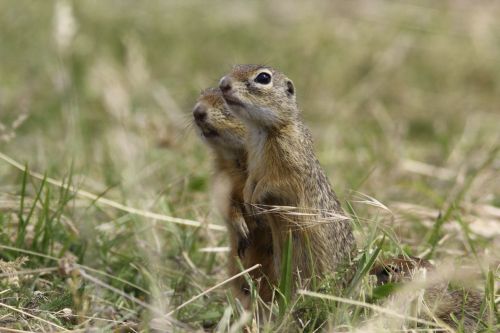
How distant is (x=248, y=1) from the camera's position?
12.5m

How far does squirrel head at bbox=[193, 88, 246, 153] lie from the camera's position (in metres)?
4.37

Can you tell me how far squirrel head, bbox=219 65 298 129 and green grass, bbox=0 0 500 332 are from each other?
0.57 meters

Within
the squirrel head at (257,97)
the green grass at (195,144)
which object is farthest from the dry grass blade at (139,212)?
the squirrel head at (257,97)

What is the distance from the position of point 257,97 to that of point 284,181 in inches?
16.5

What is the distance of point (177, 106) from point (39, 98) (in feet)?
4.41

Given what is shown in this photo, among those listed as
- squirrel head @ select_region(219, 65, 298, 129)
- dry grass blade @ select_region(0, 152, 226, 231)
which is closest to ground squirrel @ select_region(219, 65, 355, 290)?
squirrel head @ select_region(219, 65, 298, 129)

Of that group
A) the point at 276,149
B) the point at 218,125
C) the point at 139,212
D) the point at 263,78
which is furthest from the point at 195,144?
the point at 276,149

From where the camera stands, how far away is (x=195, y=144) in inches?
288

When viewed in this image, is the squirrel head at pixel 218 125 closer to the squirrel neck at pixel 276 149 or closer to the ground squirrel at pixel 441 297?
the squirrel neck at pixel 276 149

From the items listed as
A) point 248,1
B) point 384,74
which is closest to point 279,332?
point 384,74

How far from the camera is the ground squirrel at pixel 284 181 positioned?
3895 mm

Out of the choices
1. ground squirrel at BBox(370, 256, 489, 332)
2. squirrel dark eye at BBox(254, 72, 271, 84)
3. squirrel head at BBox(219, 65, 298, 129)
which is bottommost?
ground squirrel at BBox(370, 256, 489, 332)

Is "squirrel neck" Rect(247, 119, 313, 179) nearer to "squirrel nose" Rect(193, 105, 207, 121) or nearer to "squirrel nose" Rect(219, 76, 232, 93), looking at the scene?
"squirrel nose" Rect(219, 76, 232, 93)

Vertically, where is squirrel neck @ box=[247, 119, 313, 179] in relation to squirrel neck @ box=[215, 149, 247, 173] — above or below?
above
